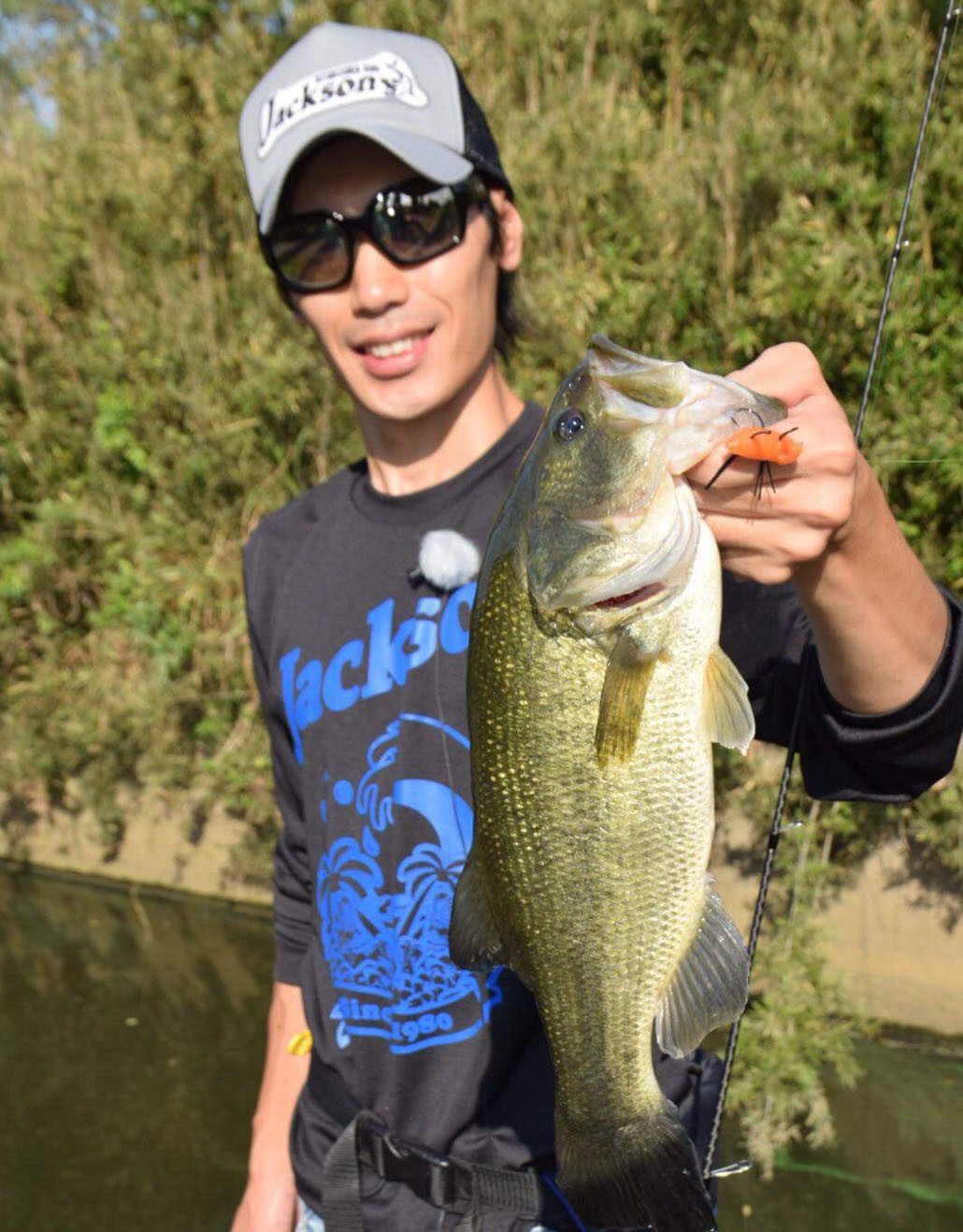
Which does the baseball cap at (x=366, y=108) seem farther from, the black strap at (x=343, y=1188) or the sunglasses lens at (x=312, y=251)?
the black strap at (x=343, y=1188)

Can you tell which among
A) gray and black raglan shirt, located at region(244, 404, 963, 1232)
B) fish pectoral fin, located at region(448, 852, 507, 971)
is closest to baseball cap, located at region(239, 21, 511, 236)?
gray and black raglan shirt, located at region(244, 404, 963, 1232)

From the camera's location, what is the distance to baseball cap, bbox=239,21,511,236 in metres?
1.98

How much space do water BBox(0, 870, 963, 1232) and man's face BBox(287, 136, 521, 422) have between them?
2.94 m

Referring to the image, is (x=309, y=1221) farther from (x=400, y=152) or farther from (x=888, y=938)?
(x=888, y=938)

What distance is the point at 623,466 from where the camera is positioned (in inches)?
49.6

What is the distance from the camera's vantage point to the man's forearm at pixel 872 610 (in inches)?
51.4

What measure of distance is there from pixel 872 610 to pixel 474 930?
2.13 ft

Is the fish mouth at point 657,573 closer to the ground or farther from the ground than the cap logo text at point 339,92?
closer to the ground

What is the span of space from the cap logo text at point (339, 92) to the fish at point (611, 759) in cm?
99

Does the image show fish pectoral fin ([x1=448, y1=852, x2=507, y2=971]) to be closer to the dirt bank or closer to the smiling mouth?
the smiling mouth

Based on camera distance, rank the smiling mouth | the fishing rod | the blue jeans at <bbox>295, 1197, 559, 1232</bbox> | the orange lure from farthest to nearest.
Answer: the smiling mouth < the blue jeans at <bbox>295, 1197, 559, 1232</bbox> < the fishing rod < the orange lure

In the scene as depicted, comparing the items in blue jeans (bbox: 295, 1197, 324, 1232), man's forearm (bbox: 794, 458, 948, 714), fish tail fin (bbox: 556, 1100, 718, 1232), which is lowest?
blue jeans (bbox: 295, 1197, 324, 1232)

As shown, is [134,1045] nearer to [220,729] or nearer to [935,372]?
[220,729]

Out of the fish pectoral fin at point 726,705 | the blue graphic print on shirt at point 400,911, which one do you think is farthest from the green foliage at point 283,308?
the fish pectoral fin at point 726,705
